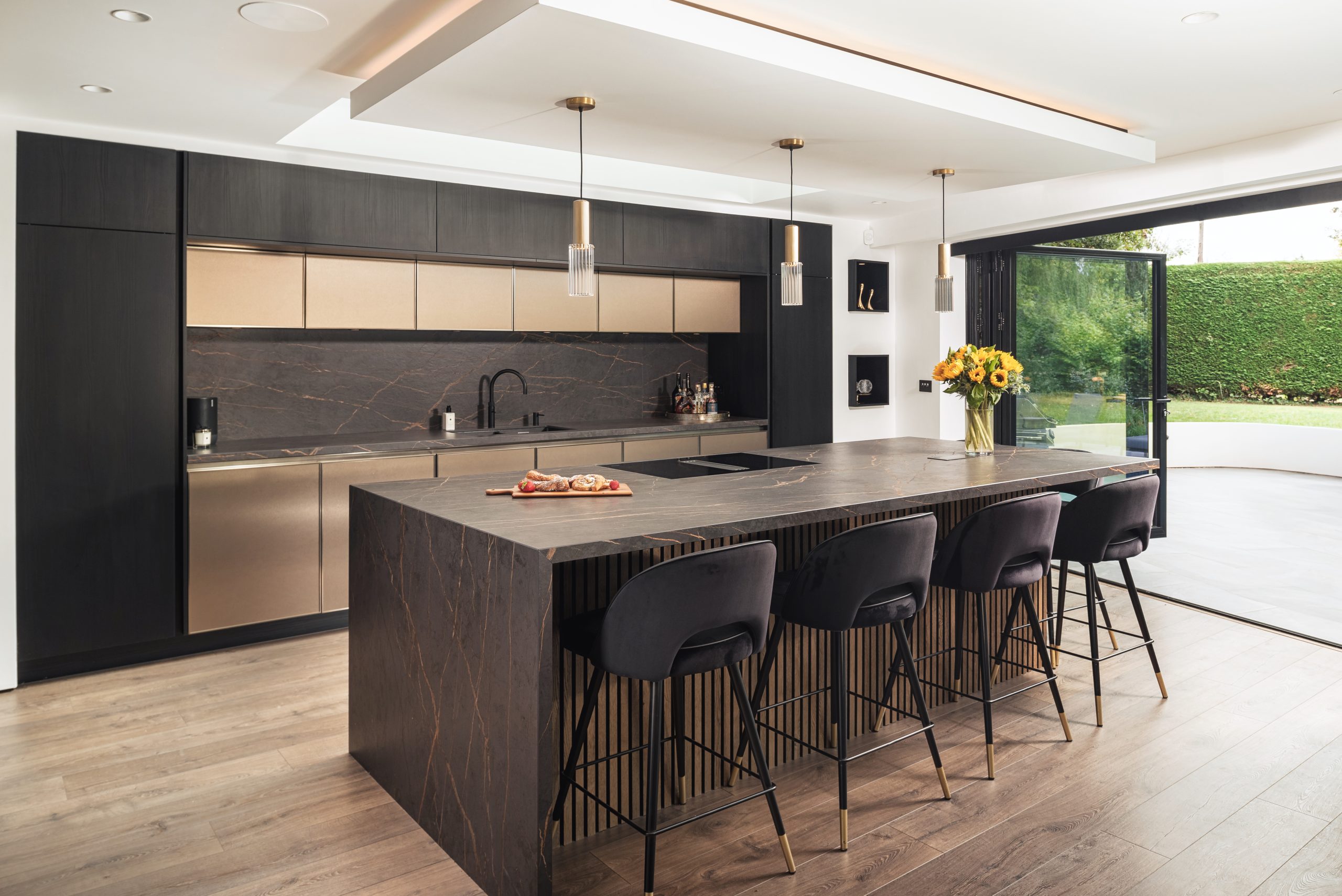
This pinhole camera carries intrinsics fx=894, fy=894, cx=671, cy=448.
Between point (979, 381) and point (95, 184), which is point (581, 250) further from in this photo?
point (95, 184)

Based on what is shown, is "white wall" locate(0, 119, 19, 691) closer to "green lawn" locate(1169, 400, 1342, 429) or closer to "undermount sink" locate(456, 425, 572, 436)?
"undermount sink" locate(456, 425, 572, 436)

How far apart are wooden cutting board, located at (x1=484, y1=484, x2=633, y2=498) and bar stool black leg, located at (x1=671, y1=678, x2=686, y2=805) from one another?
62 centimetres

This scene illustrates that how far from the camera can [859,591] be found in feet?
8.50

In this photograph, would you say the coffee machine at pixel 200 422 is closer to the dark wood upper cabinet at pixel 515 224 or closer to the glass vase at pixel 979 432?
the dark wood upper cabinet at pixel 515 224

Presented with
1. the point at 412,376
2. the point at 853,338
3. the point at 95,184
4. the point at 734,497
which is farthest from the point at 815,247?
the point at 95,184

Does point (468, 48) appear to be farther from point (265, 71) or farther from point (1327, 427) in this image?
point (1327, 427)

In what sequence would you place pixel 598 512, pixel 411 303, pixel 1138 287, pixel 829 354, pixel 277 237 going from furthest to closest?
pixel 829 354 → pixel 1138 287 → pixel 411 303 → pixel 277 237 → pixel 598 512

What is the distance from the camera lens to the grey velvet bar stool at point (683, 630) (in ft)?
7.11

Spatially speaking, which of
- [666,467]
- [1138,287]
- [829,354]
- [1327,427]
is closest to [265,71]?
[666,467]

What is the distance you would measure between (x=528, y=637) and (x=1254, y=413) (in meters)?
9.69

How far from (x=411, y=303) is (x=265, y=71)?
1645 millimetres

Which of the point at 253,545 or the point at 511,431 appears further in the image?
the point at 511,431

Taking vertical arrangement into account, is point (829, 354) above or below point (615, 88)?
below

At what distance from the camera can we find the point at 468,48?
2.68 m
